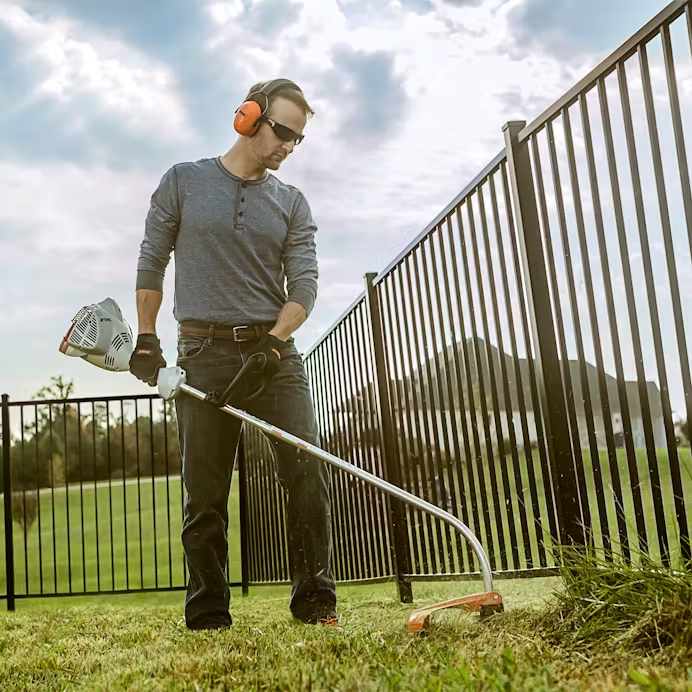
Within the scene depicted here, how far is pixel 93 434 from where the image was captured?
6742 mm

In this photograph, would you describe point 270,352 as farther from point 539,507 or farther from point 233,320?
point 539,507

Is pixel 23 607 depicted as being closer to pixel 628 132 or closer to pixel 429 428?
pixel 429 428

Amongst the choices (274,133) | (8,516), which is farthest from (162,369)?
(8,516)

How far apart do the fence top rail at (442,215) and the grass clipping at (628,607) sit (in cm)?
141

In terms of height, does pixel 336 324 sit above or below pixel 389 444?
above

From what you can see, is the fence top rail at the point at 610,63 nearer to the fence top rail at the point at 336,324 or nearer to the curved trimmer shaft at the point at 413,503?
the curved trimmer shaft at the point at 413,503

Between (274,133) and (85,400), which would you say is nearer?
(274,133)

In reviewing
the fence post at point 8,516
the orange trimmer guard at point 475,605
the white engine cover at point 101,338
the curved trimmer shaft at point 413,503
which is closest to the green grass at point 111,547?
the fence post at point 8,516

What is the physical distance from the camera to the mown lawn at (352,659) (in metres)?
1.54

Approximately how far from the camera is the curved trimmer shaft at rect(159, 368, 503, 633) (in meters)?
2.24

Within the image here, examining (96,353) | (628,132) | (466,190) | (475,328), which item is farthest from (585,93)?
(96,353)

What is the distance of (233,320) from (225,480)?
0.62 meters

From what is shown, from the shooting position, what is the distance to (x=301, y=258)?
3328 mm

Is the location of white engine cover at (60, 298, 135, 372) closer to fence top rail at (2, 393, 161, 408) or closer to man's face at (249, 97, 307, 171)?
man's face at (249, 97, 307, 171)
